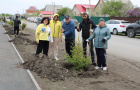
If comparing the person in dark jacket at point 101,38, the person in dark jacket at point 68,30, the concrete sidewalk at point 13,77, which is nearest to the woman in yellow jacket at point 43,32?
the person in dark jacket at point 68,30

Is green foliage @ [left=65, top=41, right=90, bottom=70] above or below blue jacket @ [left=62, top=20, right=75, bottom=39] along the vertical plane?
below

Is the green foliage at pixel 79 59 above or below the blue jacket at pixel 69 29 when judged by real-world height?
below

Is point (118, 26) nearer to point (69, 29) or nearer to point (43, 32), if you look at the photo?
point (69, 29)

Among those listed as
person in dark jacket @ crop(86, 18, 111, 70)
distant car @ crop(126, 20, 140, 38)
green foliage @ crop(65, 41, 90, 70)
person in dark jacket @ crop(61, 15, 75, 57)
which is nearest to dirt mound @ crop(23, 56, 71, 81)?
green foliage @ crop(65, 41, 90, 70)

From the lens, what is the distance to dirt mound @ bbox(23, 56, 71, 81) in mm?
5793

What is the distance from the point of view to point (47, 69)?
6.19 m

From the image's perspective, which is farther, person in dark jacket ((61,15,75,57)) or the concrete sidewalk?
person in dark jacket ((61,15,75,57))

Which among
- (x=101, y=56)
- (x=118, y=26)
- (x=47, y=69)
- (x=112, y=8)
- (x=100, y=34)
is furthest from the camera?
(x=112, y=8)

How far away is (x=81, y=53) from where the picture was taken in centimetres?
658

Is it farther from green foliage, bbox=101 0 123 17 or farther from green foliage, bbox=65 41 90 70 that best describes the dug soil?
green foliage, bbox=101 0 123 17

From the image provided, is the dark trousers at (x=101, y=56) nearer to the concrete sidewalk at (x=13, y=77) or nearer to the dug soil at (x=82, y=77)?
the dug soil at (x=82, y=77)

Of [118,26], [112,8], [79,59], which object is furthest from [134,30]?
[112,8]

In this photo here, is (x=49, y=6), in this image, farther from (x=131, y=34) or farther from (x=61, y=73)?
(x=61, y=73)

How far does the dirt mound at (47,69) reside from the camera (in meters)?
5.79
